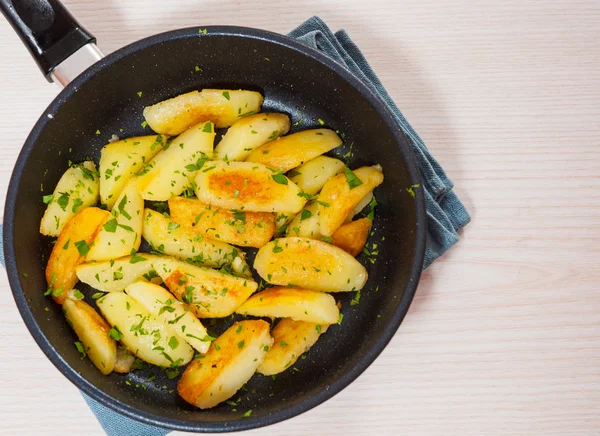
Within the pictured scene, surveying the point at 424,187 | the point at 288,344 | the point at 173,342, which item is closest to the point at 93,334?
the point at 173,342

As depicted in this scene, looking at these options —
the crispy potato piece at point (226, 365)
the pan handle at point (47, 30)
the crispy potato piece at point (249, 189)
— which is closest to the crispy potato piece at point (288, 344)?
the crispy potato piece at point (226, 365)

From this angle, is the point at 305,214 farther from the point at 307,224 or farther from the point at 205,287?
the point at 205,287

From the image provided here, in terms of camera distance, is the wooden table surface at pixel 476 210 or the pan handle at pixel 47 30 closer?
the pan handle at pixel 47 30

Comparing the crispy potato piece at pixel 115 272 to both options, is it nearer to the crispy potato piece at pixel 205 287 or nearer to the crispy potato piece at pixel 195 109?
the crispy potato piece at pixel 205 287

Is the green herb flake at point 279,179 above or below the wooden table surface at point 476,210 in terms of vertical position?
above

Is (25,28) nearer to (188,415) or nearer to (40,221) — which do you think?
(40,221)

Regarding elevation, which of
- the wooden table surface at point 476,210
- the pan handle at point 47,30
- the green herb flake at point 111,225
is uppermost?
the pan handle at point 47,30

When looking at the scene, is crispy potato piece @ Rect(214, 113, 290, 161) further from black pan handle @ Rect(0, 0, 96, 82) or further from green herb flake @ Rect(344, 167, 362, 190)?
black pan handle @ Rect(0, 0, 96, 82)
